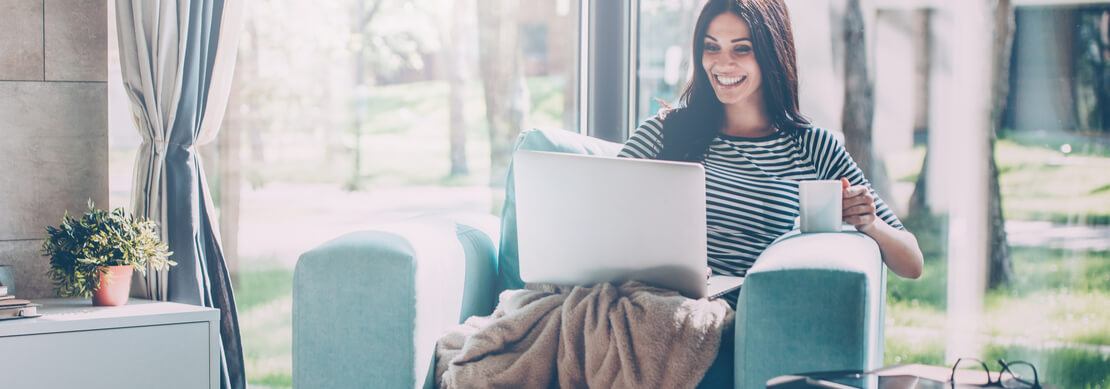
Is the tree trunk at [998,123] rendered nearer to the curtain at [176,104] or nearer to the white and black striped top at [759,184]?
the white and black striped top at [759,184]

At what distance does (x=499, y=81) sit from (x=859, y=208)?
195 cm

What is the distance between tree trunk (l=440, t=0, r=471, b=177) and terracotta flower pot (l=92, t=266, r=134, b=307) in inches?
58.7

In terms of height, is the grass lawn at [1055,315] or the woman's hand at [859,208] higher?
the woman's hand at [859,208]

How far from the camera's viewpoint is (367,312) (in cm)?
170

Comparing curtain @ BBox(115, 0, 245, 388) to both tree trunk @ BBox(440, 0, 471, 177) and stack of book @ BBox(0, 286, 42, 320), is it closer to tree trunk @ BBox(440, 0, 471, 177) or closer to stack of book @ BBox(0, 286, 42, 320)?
stack of book @ BBox(0, 286, 42, 320)

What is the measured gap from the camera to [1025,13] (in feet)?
8.66

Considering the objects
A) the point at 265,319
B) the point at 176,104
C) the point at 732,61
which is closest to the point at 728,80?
the point at 732,61

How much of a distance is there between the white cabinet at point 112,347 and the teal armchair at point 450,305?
65cm

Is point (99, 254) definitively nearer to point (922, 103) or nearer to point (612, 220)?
point (612, 220)

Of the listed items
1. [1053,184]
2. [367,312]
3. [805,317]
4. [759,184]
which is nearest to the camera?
[805,317]

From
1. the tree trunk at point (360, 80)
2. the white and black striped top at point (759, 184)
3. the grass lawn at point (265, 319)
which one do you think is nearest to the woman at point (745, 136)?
the white and black striped top at point (759, 184)

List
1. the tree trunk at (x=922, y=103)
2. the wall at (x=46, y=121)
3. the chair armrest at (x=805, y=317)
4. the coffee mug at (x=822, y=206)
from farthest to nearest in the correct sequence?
the tree trunk at (x=922, y=103), the wall at (x=46, y=121), the coffee mug at (x=822, y=206), the chair armrest at (x=805, y=317)

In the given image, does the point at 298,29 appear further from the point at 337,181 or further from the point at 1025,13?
the point at 1025,13

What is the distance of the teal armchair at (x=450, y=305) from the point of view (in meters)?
1.45
